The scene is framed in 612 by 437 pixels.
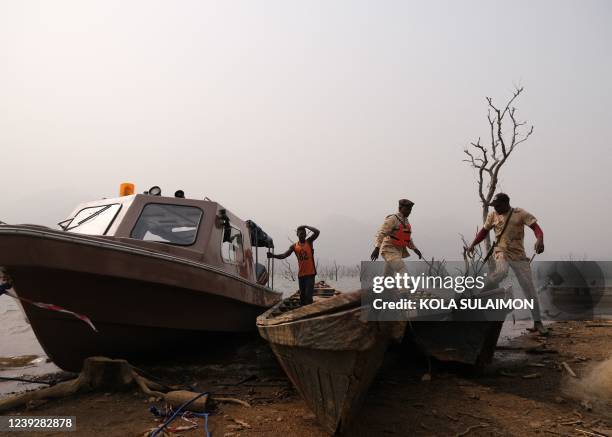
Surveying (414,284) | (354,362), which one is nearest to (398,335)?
(354,362)

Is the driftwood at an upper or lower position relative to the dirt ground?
upper

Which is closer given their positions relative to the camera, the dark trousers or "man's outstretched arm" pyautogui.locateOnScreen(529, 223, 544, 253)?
"man's outstretched arm" pyautogui.locateOnScreen(529, 223, 544, 253)

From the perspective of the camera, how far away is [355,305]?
300 cm

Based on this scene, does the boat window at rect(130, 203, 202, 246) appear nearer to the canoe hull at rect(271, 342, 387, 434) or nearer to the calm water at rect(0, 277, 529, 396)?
the calm water at rect(0, 277, 529, 396)

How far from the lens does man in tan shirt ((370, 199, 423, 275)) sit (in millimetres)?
5930

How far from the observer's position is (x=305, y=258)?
704cm

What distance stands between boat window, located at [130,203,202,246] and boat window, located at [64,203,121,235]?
0.48 metres

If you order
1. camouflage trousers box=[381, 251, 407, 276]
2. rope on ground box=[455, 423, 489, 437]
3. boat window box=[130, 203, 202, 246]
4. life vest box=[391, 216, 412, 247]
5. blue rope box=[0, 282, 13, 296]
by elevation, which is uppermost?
boat window box=[130, 203, 202, 246]

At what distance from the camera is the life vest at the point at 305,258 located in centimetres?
704

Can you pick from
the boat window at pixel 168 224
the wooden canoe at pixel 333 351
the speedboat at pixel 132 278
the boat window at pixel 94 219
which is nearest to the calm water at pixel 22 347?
the wooden canoe at pixel 333 351

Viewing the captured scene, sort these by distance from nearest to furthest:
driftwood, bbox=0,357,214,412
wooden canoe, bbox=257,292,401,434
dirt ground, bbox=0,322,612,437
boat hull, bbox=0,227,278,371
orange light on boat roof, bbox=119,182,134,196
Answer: wooden canoe, bbox=257,292,401,434 < dirt ground, bbox=0,322,612,437 < boat hull, bbox=0,227,278,371 < driftwood, bbox=0,357,214,412 < orange light on boat roof, bbox=119,182,134,196

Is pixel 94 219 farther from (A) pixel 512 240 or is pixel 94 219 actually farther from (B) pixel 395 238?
(A) pixel 512 240

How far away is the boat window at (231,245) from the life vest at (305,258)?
45.9 inches

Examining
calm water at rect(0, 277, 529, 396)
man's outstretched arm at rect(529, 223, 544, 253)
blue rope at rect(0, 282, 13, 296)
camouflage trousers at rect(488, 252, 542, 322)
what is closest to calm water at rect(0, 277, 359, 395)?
calm water at rect(0, 277, 529, 396)
